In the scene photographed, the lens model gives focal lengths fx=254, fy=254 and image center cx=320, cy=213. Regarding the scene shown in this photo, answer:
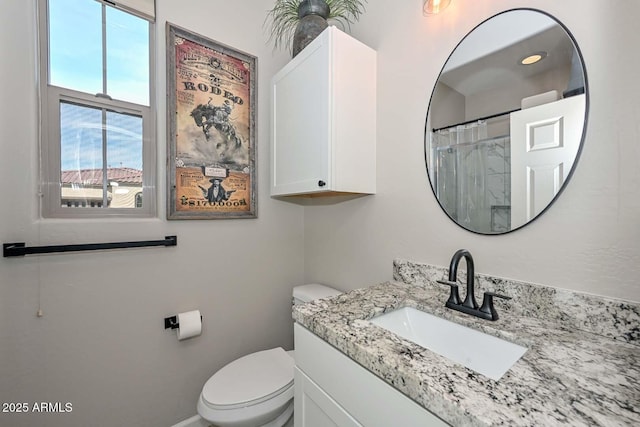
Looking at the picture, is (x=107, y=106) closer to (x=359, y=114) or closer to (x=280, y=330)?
(x=359, y=114)

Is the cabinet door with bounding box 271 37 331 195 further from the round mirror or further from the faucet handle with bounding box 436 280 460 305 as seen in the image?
the faucet handle with bounding box 436 280 460 305

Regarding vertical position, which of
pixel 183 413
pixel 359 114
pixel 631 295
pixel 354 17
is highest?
pixel 354 17

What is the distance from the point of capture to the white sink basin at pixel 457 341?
0.70 meters

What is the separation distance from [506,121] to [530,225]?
0.37 meters

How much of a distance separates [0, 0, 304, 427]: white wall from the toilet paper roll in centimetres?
7

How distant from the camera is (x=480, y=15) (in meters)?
0.96

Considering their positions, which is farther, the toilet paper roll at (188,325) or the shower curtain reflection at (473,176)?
the toilet paper roll at (188,325)

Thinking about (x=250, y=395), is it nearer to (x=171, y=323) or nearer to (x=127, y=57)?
(x=171, y=323)

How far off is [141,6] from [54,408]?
1.94 m

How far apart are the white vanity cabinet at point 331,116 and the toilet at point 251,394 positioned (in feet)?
3.04

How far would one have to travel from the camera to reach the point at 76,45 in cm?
121

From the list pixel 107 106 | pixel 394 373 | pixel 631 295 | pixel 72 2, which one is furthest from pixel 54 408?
pixel 631 295

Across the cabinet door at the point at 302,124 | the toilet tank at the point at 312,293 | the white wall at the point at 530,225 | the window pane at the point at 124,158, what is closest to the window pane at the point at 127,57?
the window pane at the point at 124,158

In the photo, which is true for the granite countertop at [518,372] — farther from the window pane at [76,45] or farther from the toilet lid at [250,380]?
the window pane at [76,45]
